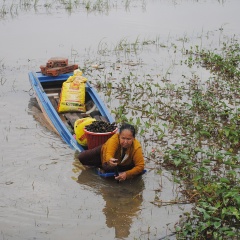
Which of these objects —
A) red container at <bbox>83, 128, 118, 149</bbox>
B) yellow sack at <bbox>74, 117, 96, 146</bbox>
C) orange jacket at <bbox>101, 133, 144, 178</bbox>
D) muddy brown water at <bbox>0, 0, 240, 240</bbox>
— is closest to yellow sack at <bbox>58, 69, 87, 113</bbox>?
muddy brown water at <bbox>0, 0, 240, 240</bbox>

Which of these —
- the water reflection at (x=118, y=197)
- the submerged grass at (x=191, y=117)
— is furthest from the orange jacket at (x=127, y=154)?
the submerged grass at (x=191, y=117)

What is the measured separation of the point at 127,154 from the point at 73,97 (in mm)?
2729

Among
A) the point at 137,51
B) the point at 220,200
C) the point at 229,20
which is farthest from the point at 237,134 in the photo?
the point at 229,20

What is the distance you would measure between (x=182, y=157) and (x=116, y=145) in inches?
35.3

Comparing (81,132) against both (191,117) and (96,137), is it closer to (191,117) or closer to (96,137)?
(96,137)

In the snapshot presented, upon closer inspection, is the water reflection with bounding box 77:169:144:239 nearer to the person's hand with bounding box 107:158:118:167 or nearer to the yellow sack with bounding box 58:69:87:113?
the person's hand with bounding box 107:158:118:167

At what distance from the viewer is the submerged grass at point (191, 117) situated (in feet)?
17.6

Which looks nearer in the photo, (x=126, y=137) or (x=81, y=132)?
(x=126, y=137)

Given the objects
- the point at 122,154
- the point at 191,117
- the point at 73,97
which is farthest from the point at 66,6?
the point at 122,154

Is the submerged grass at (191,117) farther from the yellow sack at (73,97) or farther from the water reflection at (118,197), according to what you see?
the yellow sack at (73,97)

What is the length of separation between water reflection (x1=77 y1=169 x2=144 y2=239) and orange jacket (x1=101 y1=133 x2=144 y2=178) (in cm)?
23

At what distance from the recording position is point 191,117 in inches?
337

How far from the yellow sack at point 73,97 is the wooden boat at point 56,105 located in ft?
0.30

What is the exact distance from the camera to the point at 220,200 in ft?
17.9
